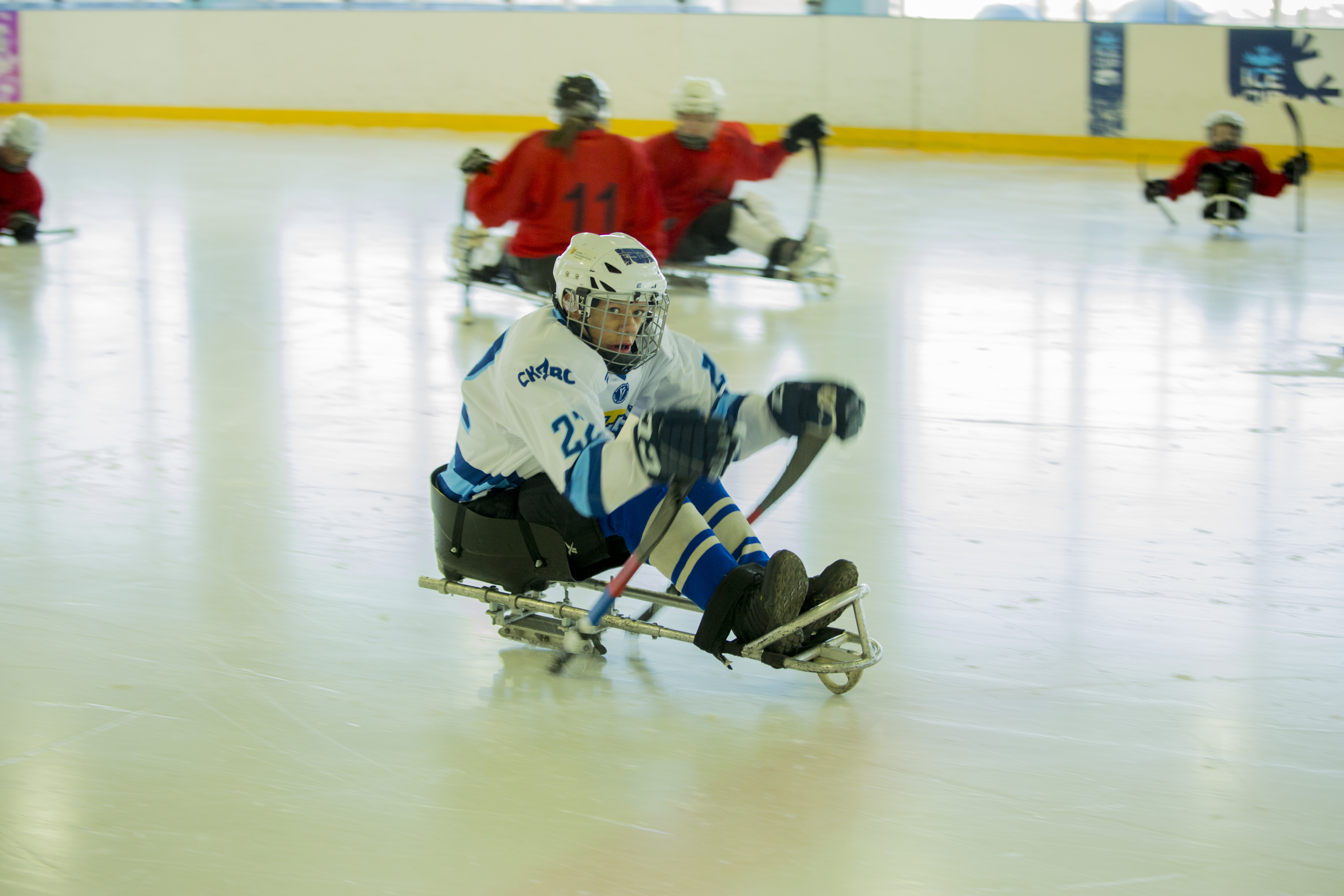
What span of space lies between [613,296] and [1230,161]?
784 cm

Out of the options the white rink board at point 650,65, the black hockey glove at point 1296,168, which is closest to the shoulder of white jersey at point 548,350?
the black hockey glove at point 1296,168

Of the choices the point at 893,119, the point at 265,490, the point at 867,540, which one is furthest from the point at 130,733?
the point at 893,119

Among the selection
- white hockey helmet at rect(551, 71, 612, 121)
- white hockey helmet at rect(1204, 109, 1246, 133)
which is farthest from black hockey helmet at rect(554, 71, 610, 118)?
white hockey helmet at rect(1204, 109, 1246, 133)

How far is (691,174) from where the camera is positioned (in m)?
7.27

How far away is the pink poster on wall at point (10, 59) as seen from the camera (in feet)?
56.1

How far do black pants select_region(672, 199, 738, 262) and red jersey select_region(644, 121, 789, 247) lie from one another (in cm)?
4

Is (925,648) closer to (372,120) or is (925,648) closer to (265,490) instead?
(265,490)

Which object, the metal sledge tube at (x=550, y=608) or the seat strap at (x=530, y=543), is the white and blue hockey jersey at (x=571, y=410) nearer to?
the seat strap at (x=530, y=543)

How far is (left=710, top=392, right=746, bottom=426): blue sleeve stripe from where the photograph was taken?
2885 mm

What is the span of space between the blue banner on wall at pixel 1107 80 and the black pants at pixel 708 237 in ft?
24.8

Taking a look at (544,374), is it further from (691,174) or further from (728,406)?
(691,174)

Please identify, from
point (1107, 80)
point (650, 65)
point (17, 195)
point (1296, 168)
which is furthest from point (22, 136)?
point (1107, 80)

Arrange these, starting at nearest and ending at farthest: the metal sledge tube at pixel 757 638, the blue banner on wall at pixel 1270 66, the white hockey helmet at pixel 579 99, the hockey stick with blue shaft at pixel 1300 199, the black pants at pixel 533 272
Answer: the metal sledge tube at pixel 757 638, the white hockey helmet at pixel 579 99, the black pants at pixel 533 272, the hockey stick with blue shaft at pixel 1300 199, the blue banner on wall at pixel 1270 66

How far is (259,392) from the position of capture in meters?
5.18
